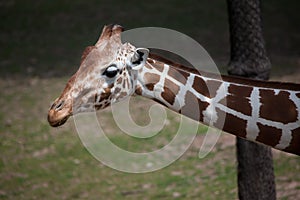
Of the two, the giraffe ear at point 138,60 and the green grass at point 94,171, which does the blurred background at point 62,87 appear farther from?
the giraffe ear at point 138,60

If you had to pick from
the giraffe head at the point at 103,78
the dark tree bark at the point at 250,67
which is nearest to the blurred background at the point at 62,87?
the dark tree bark at the point at 250,67

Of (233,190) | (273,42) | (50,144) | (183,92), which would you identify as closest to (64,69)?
(50,144)

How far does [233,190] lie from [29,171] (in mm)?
2332

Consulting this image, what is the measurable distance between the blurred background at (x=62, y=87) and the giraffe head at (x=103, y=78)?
271 centimetres

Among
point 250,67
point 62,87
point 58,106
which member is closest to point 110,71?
point 58,106

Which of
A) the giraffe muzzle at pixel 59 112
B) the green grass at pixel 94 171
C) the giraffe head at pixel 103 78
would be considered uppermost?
the giraffe head at pixel 103 78

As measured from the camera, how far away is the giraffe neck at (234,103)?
389 centimetres

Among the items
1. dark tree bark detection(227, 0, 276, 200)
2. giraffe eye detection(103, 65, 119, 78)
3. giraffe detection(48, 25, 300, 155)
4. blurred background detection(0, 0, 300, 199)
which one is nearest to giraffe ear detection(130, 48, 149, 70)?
giraffe detection(48, 25, 300, 155)

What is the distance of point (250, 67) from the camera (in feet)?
16.4

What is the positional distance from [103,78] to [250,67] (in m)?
1.58

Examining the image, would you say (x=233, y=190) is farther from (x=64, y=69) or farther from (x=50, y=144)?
(x=64, y=69)

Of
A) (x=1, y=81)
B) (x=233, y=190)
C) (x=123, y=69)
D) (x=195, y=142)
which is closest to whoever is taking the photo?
(x=123, y=69)

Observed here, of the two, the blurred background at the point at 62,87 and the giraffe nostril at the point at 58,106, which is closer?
the giraffe nostril at the point at 58,106

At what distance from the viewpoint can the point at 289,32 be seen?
12305mm
